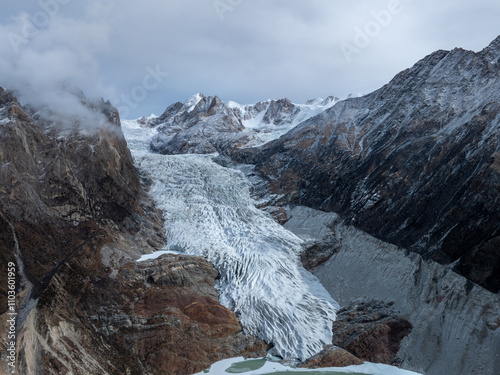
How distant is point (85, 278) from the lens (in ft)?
82.5

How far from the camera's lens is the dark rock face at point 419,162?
2664 cm

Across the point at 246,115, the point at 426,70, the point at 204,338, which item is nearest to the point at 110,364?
the point at 204,338

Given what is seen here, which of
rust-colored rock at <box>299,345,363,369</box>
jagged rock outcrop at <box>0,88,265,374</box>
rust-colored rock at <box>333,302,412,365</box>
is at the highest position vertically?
jagged rock outcrop at <box>0,88,265,374</box>

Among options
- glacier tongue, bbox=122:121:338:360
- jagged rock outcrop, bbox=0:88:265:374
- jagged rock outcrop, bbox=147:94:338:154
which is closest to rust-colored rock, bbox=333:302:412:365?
glacier tongue, bbox=122:121:338:360

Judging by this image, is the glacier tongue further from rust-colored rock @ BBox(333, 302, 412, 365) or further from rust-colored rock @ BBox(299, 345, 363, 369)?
rust-colored rock @ BBox(333, 302, 412, 365)

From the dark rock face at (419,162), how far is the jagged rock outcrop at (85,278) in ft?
51.6

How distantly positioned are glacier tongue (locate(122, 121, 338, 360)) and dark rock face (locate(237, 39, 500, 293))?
7.16 m

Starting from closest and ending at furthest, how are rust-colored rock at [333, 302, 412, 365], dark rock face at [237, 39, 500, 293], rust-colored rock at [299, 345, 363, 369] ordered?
rust-colored rock at [299, 345, 363, 369]
rust-colored rock at [333, 302, 412, 365]
dark rock face at [237, 39, 500, 293]

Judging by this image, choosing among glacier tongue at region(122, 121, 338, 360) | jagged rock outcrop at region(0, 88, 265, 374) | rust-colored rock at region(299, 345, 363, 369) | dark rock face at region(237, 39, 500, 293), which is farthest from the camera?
glacier tongue at region(122, 121, 338, 360)

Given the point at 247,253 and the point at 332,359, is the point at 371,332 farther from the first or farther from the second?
the point at 247,253

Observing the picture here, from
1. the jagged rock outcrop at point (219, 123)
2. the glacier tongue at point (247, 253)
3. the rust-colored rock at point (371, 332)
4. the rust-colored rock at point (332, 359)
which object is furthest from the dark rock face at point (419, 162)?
the jagged rock outcrop at point (219, 123)

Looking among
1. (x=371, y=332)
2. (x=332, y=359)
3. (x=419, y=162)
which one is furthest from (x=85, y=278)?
(x=419, y=162)

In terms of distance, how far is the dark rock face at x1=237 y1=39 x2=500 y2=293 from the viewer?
87.4 ft

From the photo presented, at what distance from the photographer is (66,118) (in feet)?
120
